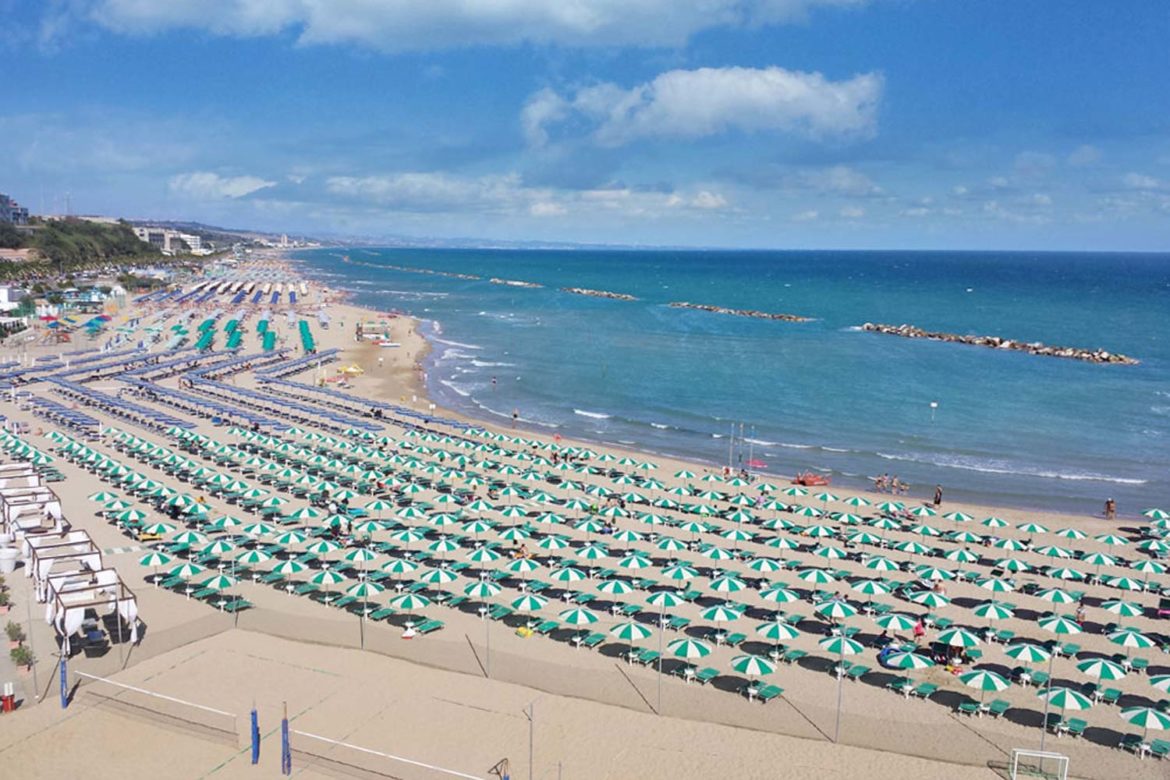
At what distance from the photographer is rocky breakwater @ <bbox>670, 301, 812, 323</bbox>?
366 feet

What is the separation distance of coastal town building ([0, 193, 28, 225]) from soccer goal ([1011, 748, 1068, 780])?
20805 centimetres

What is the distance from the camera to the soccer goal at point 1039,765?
1487cm

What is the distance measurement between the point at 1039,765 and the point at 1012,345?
258ft

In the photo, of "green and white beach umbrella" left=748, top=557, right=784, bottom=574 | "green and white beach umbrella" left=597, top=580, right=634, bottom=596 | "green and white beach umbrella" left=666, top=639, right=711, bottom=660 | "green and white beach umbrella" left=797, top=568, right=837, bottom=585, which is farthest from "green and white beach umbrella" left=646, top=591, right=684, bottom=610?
"green and white beach umbrella" left=797, top=568, right=837, bottom=585

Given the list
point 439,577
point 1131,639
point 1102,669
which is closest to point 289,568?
point 439,577

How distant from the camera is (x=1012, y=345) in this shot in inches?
3339

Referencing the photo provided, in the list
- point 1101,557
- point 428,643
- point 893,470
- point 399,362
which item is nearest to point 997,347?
point 893,470

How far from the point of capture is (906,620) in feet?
65.6

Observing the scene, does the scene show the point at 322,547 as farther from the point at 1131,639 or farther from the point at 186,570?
the point at 1131,639

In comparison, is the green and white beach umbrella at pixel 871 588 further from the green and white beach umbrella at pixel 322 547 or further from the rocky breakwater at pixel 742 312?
the rocky breakwater at pixel 742 312

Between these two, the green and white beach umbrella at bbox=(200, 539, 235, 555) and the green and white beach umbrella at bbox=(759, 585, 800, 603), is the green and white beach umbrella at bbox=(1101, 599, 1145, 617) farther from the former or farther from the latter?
the green and white beach umbrella at bbox=(200, 539, 235, 555)

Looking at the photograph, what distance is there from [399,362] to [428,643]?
52.0m

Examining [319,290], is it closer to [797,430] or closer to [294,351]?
[294,351]

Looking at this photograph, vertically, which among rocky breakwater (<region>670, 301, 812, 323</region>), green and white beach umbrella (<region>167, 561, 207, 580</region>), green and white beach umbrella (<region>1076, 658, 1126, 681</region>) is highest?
rocky breakwater (<region>670, 301, 812, 323</region>)
